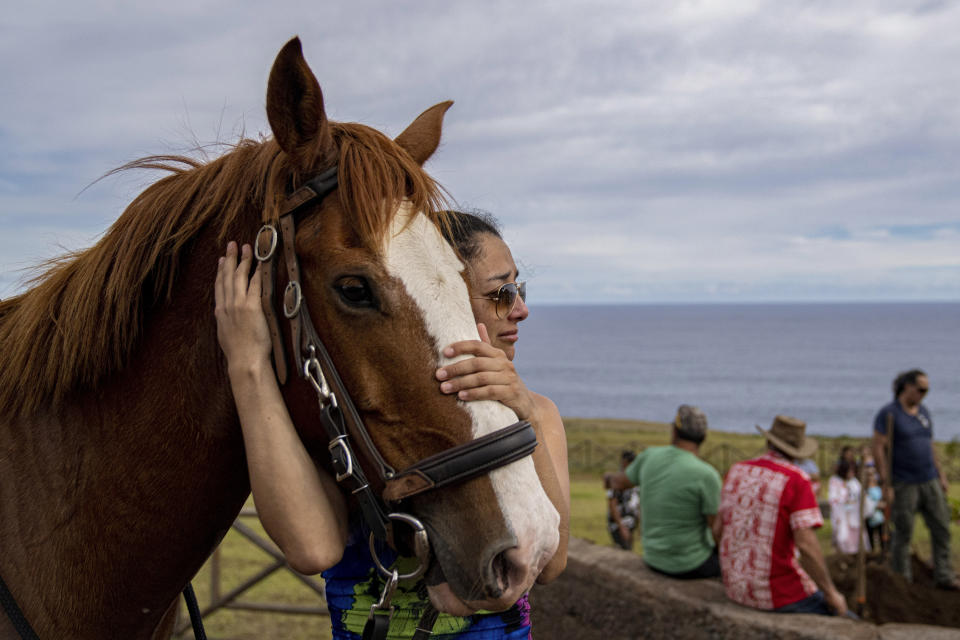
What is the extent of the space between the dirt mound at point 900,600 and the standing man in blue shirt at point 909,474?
1.42 ft

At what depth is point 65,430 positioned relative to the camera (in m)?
1.69

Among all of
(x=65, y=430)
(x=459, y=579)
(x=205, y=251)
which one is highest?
(x=205, y=251)

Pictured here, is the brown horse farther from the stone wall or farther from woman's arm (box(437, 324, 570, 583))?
the stone wall

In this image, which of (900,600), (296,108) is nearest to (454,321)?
(296,108)

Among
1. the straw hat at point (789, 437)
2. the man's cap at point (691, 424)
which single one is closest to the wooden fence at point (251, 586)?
the man's cap at point (691, 424)

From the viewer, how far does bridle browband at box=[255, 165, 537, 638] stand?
1432 millimetres

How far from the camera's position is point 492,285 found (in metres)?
2.31

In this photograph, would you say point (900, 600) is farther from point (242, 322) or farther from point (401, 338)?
point (242, 322)

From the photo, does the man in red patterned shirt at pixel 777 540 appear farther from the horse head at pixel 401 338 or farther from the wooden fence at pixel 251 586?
the horse head at pixel 401 338

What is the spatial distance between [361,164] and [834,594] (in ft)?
15.6

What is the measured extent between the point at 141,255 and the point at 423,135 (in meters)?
0.80

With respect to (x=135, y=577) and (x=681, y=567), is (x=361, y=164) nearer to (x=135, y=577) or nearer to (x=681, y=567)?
(x=135, y=577)

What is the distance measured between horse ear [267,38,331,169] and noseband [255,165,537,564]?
7 centimetres

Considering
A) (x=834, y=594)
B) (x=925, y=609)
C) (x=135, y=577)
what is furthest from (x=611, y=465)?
(x=135, y=577)
